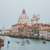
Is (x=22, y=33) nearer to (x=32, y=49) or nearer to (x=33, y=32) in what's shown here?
(x=33, y=32)

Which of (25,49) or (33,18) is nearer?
(25,49)

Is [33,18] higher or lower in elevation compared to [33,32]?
higher

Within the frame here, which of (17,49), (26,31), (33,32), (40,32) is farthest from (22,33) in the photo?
(17,49)

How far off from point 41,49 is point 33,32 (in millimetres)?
17787

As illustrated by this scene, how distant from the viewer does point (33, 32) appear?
30266mm

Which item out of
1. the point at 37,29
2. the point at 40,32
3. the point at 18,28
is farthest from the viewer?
the point at 18,28

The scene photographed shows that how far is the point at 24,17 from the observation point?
38938 millimetres

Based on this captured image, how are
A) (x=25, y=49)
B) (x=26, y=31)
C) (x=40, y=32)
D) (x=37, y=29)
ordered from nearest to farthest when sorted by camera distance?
(x=25, y=49) → (x=40, y=32) → (x=37, y=29) → (x=26, y=31)

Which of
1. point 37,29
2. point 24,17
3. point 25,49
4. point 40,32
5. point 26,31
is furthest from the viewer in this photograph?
point 24,17

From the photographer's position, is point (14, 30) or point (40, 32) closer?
point (40, 32)

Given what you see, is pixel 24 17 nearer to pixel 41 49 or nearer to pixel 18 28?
pixel 18 28

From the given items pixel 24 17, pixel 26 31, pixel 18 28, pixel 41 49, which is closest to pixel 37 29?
pixel 26 31

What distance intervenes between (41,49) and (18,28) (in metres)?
23.1

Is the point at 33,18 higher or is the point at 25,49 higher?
the point at 33,18
